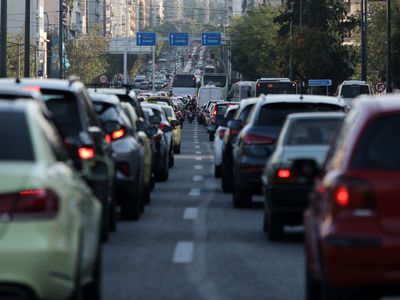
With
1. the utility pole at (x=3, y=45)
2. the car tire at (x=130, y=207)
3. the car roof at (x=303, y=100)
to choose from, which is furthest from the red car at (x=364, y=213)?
the utility pole at (x=3, y=45)

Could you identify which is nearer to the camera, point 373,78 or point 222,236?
point 222,236

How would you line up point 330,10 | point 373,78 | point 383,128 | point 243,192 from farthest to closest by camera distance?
1. point 373,78
2. point 330,10
3. point 243,192
4. point 383,128

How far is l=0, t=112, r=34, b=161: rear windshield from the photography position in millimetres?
4953

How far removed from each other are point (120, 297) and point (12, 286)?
7.30 feet

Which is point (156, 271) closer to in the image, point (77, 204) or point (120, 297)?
point (120, 297)

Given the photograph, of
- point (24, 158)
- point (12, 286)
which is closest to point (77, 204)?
point (24, 158)

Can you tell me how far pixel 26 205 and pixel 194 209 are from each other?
837cm

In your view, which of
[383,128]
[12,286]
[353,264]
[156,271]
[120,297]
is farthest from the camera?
[156,271]

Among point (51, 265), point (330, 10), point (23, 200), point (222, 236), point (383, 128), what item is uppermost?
point (330, 10)

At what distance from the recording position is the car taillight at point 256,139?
12.5 meters

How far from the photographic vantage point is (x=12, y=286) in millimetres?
4535

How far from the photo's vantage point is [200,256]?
28.5ft

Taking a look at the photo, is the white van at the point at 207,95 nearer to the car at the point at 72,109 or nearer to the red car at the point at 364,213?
the car at the point at 72,109

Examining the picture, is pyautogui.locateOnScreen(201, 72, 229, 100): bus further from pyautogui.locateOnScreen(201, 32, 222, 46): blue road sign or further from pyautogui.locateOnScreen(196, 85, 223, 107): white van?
pyautogui.locateOnScreen(196, 85, 223, 107): white van
